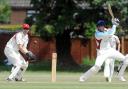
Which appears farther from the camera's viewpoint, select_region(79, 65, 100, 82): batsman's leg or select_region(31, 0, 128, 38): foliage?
select_region(31, 0, 128, 38): foliage

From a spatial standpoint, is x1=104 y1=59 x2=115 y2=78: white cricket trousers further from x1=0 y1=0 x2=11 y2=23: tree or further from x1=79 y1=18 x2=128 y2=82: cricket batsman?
x1=0 y1=0 x2=11 y2=23: tree

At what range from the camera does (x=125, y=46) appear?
143 feet

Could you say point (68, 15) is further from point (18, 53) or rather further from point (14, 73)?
point (14, 73)

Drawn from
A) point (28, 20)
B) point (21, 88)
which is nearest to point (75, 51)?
point (28, 20)

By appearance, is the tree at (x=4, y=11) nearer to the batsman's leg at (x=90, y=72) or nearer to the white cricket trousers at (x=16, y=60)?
the white cricket trousers at (x=16, y=60)

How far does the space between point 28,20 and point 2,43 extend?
6.73 metres

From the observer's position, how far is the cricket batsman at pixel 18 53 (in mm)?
21469

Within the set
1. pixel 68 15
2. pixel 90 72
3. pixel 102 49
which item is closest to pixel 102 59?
pixel 102 49

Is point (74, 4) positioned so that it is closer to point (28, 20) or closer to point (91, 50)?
point (28, 20)

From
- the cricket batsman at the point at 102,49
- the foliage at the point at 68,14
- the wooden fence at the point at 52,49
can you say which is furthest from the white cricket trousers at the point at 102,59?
the wooden fence at the point at 52,49

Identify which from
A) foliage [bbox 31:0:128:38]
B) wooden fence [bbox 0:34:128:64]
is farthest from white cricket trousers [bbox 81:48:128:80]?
wooden fence [bbox 0:34:128:64]

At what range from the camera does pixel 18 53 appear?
22.0 m

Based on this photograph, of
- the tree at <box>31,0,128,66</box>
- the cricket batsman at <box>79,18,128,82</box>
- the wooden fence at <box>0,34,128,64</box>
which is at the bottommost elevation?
the wooden fence at <box>0,34,128,64</box>

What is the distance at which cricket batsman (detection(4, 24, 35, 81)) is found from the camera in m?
21.5
